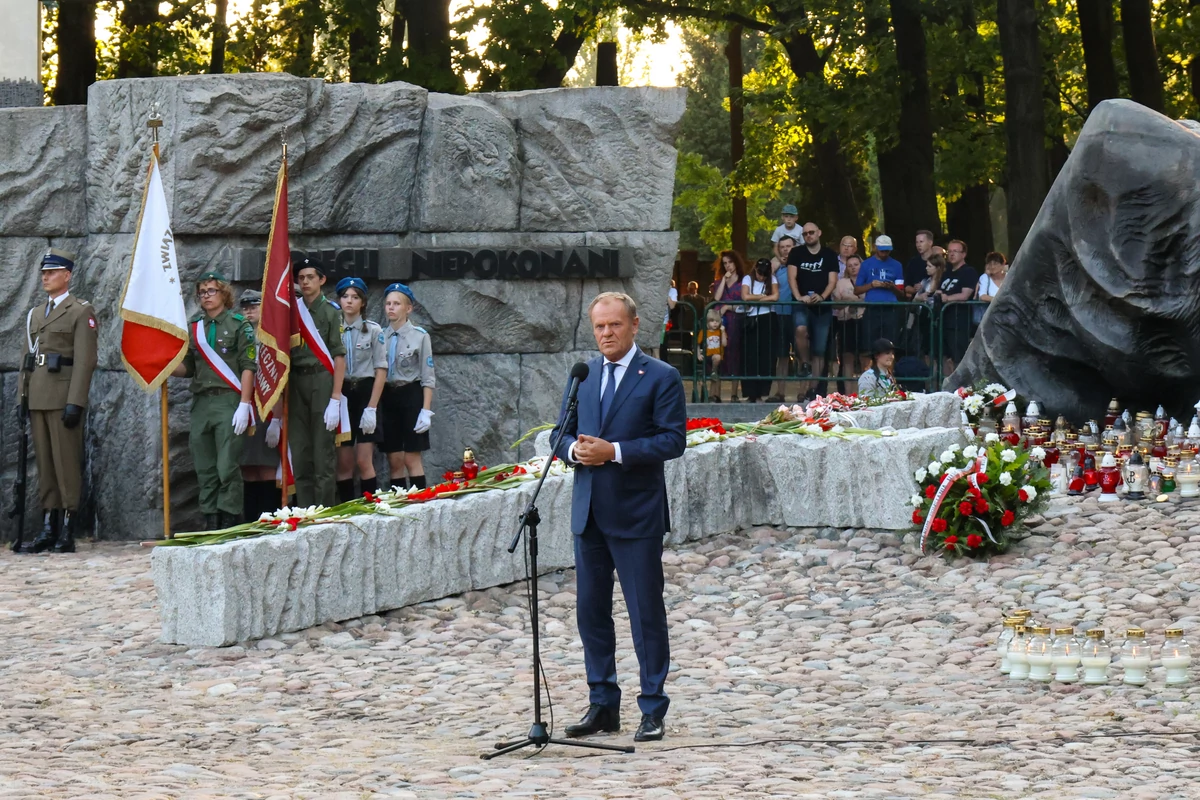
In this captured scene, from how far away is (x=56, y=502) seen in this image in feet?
39.4

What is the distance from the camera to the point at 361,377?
39.4ft

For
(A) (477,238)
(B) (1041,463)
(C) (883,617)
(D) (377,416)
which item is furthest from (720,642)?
(A) (477,238)

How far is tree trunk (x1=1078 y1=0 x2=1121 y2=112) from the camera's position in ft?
73.3

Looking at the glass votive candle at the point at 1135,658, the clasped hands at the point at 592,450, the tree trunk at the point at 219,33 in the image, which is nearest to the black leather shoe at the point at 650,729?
the clasped hands at the point at 592,450

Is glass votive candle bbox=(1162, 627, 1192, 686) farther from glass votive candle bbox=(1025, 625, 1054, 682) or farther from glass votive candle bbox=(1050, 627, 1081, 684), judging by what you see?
glass votive candle bbox=(1025, 625, 1054, 682)

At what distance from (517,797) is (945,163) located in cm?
2028

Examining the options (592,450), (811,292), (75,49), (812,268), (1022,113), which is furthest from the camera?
(75,49)

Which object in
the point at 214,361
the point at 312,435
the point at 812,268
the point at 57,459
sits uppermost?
the point at 812,268

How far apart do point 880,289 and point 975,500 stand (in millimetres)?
7319

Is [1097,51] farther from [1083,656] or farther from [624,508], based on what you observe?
[624,508]

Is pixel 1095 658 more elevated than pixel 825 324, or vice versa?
pixel 825 324

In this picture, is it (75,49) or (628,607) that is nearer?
(628,607)

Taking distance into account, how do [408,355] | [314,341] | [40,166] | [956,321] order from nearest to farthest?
1. [314,341]
2. [408,355]
3. [40,166]
4. [956,321]

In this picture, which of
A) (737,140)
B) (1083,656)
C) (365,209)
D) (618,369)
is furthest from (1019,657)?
(737,140)
